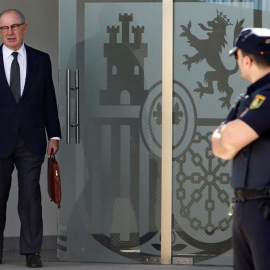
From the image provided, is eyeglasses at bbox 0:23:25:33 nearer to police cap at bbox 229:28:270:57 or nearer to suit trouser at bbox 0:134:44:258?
suit trouser at bbox 0:134:44:258

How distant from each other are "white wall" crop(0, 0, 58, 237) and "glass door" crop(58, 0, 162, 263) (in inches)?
36.2

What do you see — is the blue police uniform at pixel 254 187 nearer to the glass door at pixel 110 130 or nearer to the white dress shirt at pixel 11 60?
the white dress shirt at pixel 11 60

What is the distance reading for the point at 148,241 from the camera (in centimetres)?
736

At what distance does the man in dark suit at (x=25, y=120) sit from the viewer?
22.5ft

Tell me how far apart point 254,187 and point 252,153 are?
141mm

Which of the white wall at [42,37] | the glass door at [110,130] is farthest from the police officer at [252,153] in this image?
the white wall at [42,37]

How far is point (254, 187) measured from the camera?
381cm

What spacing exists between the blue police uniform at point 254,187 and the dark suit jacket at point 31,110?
317 cm

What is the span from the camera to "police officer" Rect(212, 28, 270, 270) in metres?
3.77

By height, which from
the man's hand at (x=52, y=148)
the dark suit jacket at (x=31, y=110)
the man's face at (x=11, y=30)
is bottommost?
the man's hand at (x=52, y=148)

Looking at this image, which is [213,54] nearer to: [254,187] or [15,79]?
[15,79]

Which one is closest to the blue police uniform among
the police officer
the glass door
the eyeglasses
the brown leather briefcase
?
the police officer

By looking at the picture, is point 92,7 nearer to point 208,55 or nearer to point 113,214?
point 208,55

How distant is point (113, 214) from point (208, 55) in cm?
144
